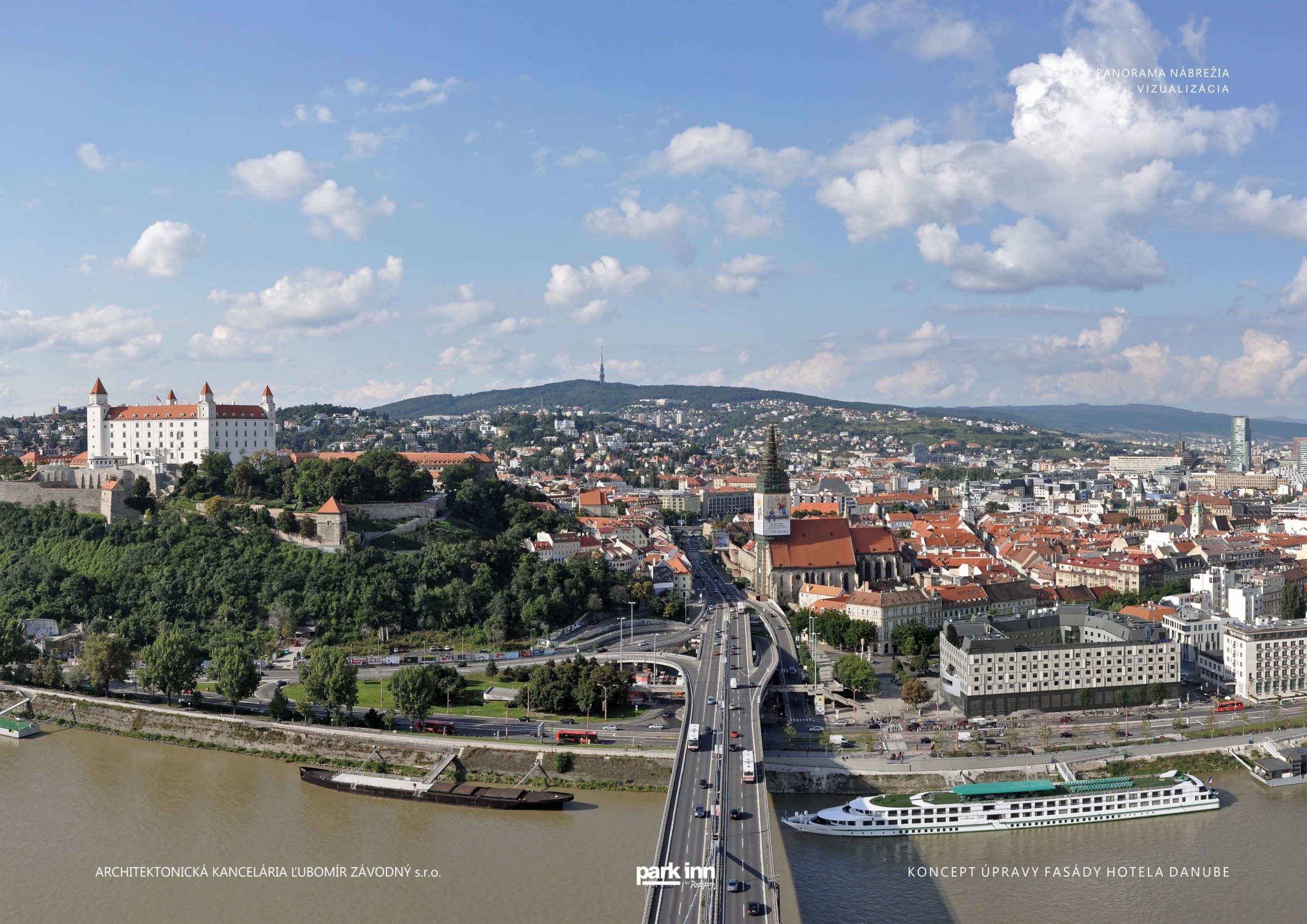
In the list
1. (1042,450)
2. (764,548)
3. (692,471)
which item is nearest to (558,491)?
(764,548)

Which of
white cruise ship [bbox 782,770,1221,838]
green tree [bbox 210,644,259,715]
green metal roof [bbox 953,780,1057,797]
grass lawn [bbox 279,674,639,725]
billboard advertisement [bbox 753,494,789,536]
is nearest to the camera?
white cruise ship [bbox 782,770,1221,838]

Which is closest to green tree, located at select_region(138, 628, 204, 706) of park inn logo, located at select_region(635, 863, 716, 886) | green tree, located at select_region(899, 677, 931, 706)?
park inn logo, located at select_region(635, 863, 716, 886)

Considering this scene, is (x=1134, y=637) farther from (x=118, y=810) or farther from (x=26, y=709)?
(x=26, y=709)

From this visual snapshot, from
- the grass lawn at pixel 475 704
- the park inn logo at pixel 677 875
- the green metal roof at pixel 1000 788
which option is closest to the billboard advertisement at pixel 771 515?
the grass lawn at pixel 475 704

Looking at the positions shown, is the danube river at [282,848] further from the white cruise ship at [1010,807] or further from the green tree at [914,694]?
the green tree at [914,694]

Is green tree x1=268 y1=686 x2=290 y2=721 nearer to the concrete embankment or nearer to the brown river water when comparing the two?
the concrete embankment

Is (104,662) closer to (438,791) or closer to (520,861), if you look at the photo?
(438,791)
